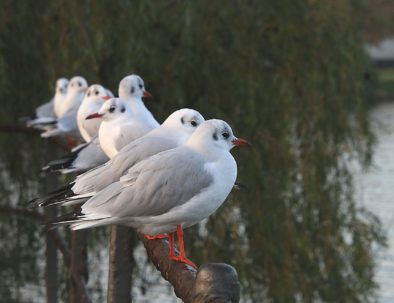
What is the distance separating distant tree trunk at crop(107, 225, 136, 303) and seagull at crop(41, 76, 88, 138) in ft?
6.05

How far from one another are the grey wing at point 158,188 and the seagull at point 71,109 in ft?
7.32

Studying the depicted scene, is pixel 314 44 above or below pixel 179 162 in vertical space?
above

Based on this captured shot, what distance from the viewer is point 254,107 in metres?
5.19

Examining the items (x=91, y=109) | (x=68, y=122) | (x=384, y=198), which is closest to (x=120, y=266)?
(x=91, y=109)

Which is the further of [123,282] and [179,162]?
[123,282]

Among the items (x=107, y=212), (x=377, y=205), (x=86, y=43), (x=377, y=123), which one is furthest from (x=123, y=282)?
(x=377, y=205)

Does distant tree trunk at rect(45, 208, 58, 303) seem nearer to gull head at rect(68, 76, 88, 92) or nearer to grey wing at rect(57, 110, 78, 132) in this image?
grey wing at rect(57, 110, 78, 132)

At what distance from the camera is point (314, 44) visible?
17.5 feet

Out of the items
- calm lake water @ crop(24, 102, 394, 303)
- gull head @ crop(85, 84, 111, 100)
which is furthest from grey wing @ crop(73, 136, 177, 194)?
calm lake water @ crop(24, 102, 394, 303)

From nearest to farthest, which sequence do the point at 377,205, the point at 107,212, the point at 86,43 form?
the point at 107,212
the point at 86,43
the point at 377,205

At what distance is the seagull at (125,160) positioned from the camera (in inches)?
94.0

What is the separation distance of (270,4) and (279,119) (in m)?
0.60

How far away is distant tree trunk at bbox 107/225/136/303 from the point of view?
97.4 inches

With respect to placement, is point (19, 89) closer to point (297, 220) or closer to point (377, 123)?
point (297, 220)
